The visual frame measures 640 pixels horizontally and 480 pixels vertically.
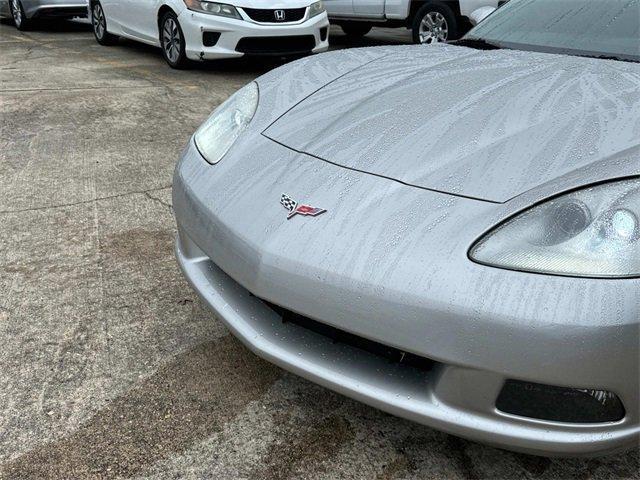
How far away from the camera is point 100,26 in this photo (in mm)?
8719

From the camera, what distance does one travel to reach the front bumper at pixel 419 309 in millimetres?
1391

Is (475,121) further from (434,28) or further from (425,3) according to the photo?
(425,3)

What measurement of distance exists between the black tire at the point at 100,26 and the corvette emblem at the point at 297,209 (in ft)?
25.5

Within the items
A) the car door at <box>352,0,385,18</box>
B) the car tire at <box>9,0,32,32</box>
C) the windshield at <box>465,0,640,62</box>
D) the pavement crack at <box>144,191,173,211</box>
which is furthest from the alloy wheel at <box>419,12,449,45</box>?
the car tire at <box>9,0,32,32</box>

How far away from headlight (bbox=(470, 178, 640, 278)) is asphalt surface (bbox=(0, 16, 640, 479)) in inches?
26.7

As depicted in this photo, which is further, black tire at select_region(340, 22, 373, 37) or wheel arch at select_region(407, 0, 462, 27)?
black tire at select_region(340, 22, 373, 37)

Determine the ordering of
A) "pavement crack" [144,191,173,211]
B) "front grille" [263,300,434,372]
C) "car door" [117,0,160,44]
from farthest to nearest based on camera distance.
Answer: "car door" [117,0,160,44]
"pavement crack" [144,191,173,211]
"front grille" [263,300,434,372]

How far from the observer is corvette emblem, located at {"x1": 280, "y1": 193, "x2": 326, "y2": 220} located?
1.68 meters

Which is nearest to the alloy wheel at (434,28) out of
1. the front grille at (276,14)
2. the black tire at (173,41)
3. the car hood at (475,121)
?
the front grille at (276,14)

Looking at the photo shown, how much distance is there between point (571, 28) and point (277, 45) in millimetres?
4658

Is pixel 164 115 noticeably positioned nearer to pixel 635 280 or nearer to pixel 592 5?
pixel 592 5

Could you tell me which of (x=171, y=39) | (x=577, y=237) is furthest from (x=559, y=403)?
(x=171, y=39)

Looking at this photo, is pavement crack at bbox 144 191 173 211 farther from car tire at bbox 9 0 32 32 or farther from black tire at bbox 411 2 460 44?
car tire at bbox 9 0 32 32

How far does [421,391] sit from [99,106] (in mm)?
4712
